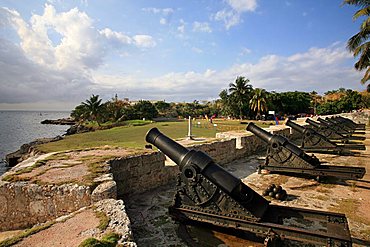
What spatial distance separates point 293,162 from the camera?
639 centimetres

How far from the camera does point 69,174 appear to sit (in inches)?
171

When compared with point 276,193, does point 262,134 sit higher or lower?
higher

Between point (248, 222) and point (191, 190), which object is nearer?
point (248, 222)

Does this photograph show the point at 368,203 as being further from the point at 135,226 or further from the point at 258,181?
the point at 135,226

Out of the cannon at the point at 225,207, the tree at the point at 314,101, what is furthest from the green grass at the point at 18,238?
the tree at the point at 314,101

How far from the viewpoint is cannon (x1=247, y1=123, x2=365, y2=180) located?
589 centimetres

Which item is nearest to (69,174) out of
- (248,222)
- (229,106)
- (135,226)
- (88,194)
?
(88,194)

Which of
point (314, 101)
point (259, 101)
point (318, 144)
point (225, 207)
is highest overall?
point (314, 101)

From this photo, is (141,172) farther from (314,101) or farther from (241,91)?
(314,101)

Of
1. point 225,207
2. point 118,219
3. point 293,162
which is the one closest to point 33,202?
point 118,219

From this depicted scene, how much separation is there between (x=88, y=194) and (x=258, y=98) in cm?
4106

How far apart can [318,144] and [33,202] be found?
9.70 m

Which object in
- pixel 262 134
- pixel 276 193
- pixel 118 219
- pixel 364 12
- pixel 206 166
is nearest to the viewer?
pixel 118 219

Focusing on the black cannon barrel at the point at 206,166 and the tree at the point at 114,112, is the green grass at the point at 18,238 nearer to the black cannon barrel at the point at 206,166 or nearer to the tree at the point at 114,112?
the black cannon barrel at the point at 206,166
